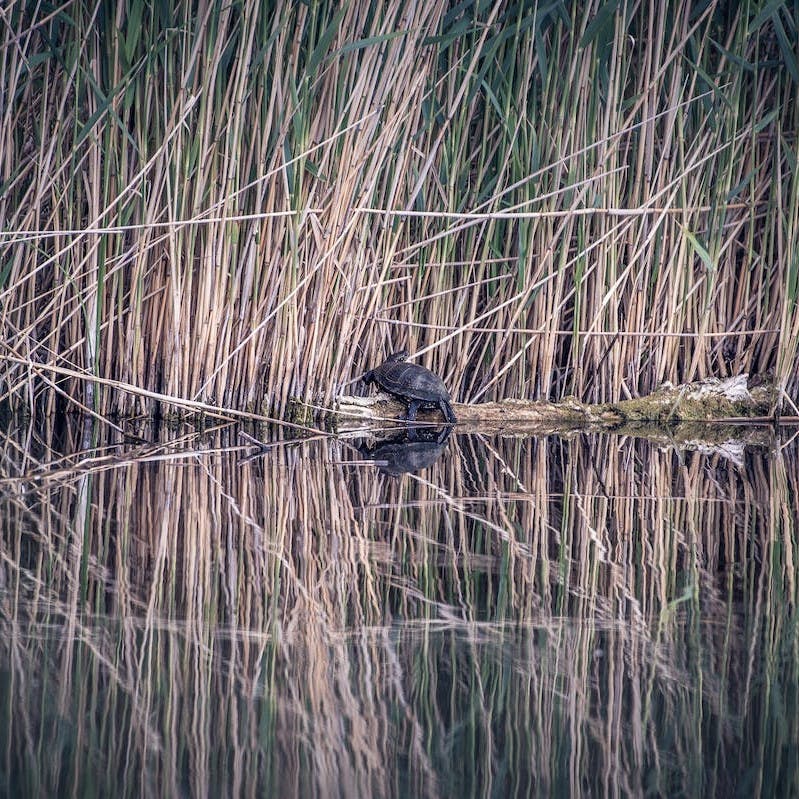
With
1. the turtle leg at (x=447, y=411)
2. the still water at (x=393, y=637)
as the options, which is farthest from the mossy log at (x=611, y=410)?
the still water at (x=393, y=637)

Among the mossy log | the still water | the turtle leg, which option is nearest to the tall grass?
the mossy log

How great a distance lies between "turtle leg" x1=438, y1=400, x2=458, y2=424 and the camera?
Answer: 341 centimetres

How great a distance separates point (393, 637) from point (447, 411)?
2.17 metres

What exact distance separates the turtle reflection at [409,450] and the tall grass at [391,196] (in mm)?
374

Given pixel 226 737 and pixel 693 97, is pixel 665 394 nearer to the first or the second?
pixel 693 97

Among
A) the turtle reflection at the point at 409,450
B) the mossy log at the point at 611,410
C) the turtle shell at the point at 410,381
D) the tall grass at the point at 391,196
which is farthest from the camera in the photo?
the mossy log at the point at 611,410

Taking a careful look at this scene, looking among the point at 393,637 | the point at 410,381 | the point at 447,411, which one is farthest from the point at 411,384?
the point at 393,637

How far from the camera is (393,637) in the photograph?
1278mm

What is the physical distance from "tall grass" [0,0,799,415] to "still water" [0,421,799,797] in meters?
1.08

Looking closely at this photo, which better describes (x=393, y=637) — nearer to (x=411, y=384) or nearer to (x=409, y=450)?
(x=409, y=450)

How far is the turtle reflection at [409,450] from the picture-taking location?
2.58 m

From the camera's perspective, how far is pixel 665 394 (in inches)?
140

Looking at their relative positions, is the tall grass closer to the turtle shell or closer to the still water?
the turtle shell

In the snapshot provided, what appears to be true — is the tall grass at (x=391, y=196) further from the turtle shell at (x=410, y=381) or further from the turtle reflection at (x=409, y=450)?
the turtle reflection at (x=409, y=450)
